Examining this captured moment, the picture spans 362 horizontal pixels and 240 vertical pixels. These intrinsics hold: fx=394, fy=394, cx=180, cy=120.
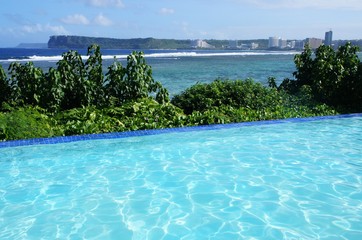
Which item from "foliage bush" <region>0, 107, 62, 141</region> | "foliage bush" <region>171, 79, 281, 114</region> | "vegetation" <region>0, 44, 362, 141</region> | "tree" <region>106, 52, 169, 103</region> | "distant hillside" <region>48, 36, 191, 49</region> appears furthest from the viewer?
"distant hillside" <region>48, 36, 191, 49</region>

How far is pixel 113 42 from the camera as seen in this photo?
128m

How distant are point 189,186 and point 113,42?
128 meters

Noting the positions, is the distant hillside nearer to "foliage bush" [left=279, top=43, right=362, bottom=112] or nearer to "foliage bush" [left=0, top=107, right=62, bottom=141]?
"foliage bush" [left=279, top=43, right=362, bottom=112]

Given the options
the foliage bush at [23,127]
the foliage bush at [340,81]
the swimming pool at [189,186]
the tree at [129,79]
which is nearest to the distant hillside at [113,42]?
the foliage bush at [340,81]

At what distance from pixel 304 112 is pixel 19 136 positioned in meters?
6.49

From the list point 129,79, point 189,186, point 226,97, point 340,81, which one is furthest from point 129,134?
A: point 340,81

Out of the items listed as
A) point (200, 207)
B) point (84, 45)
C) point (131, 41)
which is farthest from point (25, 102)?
point (131, 41)

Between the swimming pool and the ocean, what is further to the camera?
the ocean

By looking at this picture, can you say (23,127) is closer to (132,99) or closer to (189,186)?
(132,99)

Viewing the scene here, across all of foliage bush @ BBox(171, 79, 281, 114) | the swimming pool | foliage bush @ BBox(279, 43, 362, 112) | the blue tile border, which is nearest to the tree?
foliage bush @ BBox(171, 79, 281, 114)

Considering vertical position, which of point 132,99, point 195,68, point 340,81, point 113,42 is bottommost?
point 195,68

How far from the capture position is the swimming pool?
4.29 metres

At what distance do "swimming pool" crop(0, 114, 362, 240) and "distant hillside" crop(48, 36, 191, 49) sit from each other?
117m

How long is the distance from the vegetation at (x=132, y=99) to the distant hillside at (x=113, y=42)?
11449 centimetres
